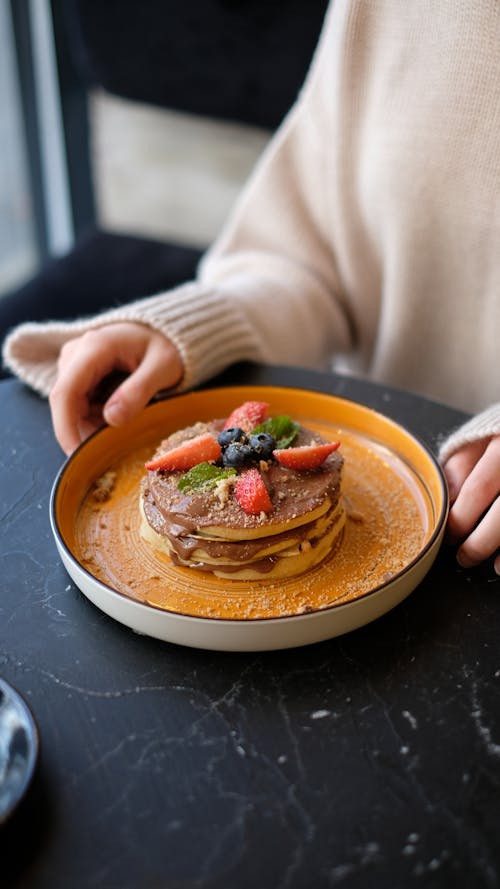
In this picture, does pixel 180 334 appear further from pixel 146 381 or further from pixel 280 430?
pixel 280 430

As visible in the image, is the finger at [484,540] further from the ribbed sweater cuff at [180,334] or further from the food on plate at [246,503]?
the ribbed sweater cuff at [180,334]

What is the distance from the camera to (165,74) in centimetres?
209

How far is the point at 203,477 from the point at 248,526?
0.26ft

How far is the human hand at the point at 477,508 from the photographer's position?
0.79m

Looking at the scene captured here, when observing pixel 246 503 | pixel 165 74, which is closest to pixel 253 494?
pixel 246 503

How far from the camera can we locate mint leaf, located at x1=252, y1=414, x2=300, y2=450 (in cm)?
86

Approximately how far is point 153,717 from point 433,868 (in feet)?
0.77

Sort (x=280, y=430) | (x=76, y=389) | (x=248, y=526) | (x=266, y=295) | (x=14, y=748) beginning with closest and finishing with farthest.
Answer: (x=14, y=748)
(x=248, y=526)
(x=280, y=430)
(x=76, y=389)
(x=266, y=295)

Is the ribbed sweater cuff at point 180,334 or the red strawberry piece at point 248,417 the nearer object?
the red strawberry piece at point 248,417

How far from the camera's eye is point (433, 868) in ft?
1.82

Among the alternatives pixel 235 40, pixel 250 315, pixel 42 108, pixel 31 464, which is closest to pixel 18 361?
pixel 31 464

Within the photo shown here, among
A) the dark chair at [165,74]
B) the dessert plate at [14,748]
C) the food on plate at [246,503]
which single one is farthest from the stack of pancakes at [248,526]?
the dark chair at [165,74]

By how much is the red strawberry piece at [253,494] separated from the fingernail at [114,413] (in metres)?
0.23

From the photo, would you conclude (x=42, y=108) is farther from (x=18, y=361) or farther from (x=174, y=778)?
(x=174, y=778)
